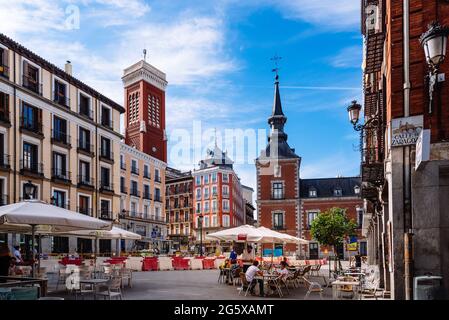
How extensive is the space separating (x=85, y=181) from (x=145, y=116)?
16090 mm

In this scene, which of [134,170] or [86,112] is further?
[134,170]

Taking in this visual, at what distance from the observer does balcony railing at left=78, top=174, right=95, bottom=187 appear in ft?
125

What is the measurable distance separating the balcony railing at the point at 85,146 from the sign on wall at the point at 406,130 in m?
33.5

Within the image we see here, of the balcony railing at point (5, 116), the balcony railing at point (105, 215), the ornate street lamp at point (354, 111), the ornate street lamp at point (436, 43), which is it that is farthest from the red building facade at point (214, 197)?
the ornate street lamp at point (436, 43)

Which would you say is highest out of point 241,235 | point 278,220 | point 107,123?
point 107,123

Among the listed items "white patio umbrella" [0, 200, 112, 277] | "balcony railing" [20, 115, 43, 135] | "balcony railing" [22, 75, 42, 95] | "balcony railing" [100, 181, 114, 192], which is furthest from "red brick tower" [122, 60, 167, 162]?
"white patio umbrella" [0, 200, 112, 277]

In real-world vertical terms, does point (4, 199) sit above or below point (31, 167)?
below

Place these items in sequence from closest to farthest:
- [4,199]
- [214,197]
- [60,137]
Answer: [4,199]
[60,137]
[214,197]

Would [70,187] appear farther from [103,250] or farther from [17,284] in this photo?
[17,284]

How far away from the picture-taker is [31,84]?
32.9 m

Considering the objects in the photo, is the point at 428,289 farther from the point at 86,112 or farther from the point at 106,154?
the point at 106,154

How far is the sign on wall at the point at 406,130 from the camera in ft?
28.1

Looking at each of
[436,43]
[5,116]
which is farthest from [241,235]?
[5,116]

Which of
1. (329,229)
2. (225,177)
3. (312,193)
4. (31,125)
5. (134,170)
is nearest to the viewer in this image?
(329,229)
